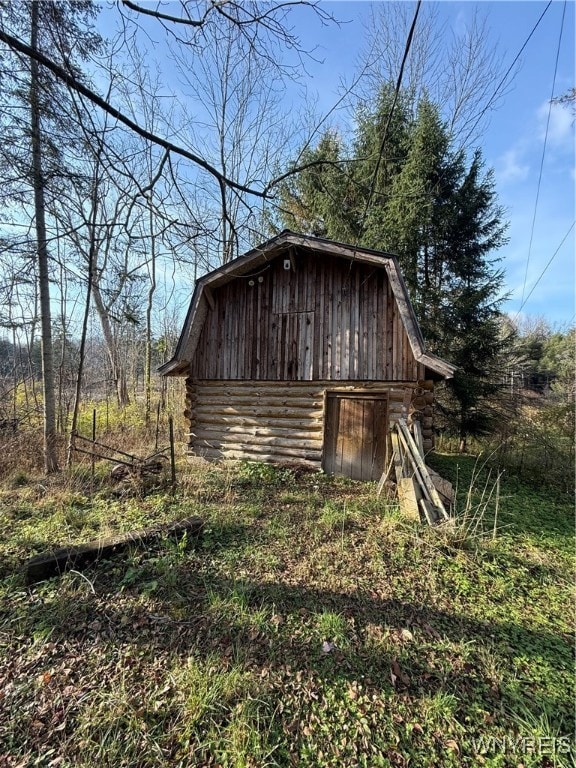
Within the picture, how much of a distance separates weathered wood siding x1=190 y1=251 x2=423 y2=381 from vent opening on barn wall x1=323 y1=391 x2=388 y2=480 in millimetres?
630

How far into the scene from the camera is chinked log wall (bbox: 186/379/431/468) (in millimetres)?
8430

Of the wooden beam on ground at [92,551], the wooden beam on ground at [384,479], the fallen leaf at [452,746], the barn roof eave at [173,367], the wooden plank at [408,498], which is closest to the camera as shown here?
the fallen leaf at [452,746]

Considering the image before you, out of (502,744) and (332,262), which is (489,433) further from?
(502,744)

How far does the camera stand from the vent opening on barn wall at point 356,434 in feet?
26.6

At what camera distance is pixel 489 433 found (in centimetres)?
1263

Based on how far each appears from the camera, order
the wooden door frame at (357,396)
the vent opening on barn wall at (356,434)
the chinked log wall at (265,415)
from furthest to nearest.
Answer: the chinked log wall at (265,415) < the vent opening on barn wall at (356,434) < the wooden door frame at (357,396)

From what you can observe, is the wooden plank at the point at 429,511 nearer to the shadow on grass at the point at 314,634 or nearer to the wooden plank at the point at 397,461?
the wooden plank at the point at 397,461

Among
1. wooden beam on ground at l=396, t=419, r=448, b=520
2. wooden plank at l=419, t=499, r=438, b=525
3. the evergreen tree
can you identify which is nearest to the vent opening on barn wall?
wooden beam on ground at l=396, t=419, r=448, b=520

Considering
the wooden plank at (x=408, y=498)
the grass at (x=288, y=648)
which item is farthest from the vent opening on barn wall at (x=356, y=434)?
the grass at (x=288, y=648)

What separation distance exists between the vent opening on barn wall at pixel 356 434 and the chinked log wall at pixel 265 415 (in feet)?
0.62

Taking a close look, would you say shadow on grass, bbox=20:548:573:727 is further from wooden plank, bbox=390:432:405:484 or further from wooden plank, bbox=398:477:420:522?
wooden plank, bbox=390:432:405:484

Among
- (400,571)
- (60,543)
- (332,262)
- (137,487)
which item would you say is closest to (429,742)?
(400,571)

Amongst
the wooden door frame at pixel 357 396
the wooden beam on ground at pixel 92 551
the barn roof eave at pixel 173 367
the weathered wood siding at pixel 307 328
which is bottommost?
the wooden beam on ground at pixel 92 551

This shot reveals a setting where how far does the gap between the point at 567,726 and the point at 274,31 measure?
238 inches
